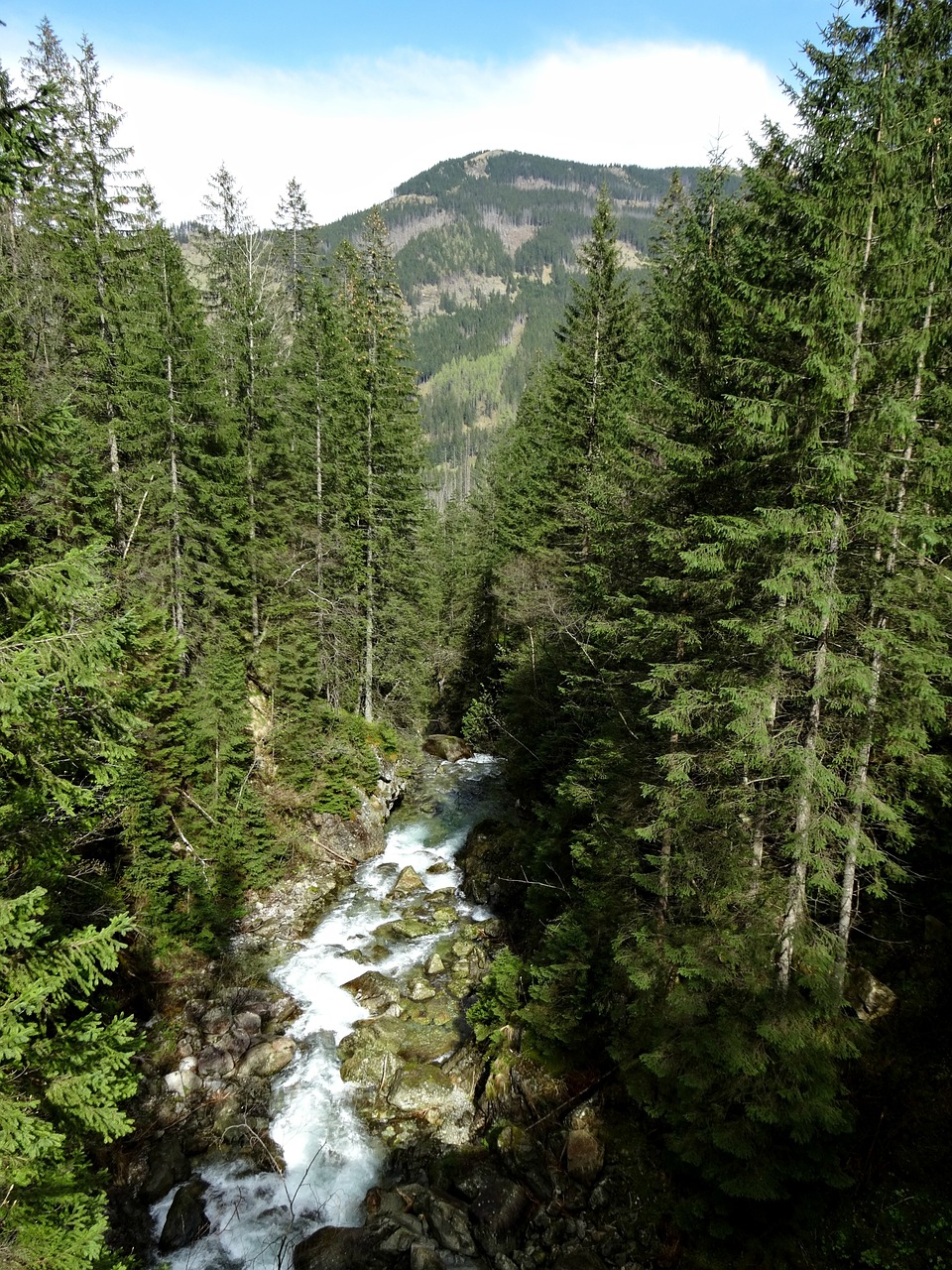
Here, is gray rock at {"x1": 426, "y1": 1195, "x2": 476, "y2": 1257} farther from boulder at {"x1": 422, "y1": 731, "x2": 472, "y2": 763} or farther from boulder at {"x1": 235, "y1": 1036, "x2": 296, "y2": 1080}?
boulder at {"x1": 422, "y1": 731, "x2": 472, "y2": 763}

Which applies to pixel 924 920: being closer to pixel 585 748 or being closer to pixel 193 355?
pixel 585 748

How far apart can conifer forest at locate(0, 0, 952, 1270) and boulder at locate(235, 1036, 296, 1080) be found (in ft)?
7.04

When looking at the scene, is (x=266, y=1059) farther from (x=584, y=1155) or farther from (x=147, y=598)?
(x=147, y=598)

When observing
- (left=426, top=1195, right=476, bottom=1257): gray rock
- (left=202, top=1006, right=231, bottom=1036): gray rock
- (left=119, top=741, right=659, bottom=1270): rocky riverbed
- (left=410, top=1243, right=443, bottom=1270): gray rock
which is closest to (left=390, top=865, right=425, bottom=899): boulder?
(left=119, top=741, right=659, bottom=1270): rocky riverbed

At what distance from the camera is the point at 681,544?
11570 mm

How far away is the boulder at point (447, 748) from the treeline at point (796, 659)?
847 inches

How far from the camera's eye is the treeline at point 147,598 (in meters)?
5.86

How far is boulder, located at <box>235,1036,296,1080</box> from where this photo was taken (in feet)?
45.0

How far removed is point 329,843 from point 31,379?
688 inches

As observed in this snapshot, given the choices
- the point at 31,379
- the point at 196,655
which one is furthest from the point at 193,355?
the point at 196,655

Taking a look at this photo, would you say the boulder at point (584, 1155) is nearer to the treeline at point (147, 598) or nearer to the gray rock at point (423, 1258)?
the gray rock at point (423, 1258)

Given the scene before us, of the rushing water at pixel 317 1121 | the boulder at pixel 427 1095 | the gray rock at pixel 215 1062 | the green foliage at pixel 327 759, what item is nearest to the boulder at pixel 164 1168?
the rushing water at pixel 317 1121

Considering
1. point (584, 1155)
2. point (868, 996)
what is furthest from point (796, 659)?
point (584, 1155)

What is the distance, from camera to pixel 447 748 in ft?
114
